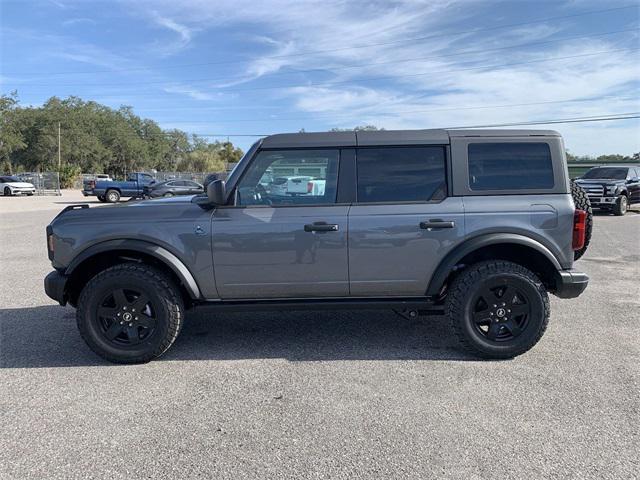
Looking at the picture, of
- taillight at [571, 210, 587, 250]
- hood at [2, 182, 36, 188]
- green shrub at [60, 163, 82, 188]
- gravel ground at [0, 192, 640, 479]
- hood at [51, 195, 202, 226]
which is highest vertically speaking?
green shrub at [60, 163, 82, 188]

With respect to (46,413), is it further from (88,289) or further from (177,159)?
(177,159)

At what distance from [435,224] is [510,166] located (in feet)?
2.80

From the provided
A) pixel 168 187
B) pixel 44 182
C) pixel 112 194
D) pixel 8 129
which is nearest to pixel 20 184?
pixel 44 182

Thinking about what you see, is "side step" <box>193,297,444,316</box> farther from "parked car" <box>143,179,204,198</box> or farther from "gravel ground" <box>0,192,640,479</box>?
"parked car" <box>143,179,204,198</box>

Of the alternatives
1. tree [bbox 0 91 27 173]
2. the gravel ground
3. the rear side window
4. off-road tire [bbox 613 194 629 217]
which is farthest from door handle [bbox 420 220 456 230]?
tree [bbox 0 91 27 173]

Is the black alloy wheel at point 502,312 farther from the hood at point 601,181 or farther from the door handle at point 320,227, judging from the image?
the hood at point 601,181

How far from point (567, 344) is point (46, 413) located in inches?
171

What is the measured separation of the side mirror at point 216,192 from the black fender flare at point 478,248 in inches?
74.2

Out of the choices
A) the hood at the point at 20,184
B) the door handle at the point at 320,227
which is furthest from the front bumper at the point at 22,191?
the door handle at the point at 320,227

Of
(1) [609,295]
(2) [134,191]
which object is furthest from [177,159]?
(1) [609,295]

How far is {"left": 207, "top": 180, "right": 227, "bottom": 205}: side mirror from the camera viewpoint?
3908 mm

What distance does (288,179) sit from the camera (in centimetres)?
Result: 419

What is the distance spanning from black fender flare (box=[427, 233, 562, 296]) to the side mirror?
1.88 metres

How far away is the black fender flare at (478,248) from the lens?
13.1 ft
